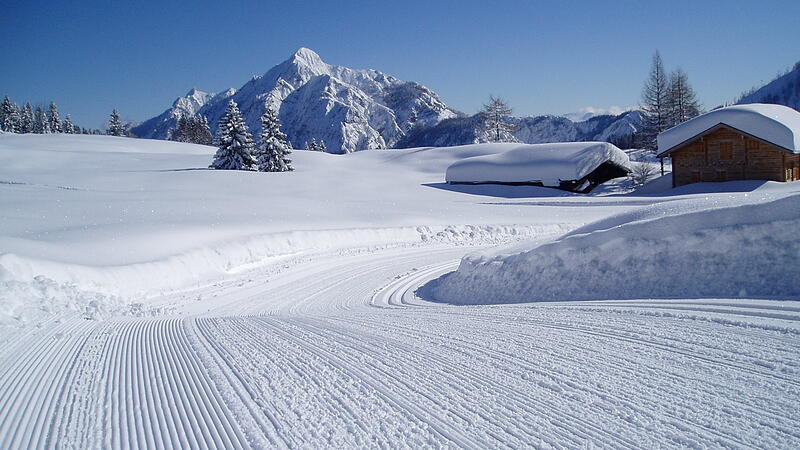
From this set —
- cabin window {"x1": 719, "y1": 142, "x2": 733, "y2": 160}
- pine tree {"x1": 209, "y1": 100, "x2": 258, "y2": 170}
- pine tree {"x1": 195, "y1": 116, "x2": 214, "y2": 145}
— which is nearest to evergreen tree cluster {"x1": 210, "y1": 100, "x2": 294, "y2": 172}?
pine tree {"x1": 209, "y1": 100, "x2": 258, "y2": 170}

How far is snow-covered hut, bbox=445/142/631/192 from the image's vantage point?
121ft

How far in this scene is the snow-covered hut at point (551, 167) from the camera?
36.8 meters

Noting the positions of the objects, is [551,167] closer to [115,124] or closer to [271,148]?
[271,148]

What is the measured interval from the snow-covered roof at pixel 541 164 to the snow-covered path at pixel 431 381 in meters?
32.8

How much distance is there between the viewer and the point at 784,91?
382ft

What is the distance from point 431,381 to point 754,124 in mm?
33178

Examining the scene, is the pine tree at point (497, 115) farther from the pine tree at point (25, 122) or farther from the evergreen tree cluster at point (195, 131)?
the pine tree at point (25, 122)

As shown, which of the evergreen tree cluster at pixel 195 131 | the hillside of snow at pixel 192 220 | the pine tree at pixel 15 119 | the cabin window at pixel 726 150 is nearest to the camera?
the hillside of snow at pixel 192 220

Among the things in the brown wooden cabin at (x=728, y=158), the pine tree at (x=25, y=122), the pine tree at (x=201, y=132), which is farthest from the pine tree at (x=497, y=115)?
the pine tree at (x=25, y=122)

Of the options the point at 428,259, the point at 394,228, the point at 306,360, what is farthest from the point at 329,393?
the point at 394,228

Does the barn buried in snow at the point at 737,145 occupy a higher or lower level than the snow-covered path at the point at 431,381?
higher

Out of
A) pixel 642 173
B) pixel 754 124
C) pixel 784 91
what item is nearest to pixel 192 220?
pixel 754 124

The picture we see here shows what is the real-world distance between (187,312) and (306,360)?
201 inches

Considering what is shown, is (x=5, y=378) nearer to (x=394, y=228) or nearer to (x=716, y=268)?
(x=716, y=268)
